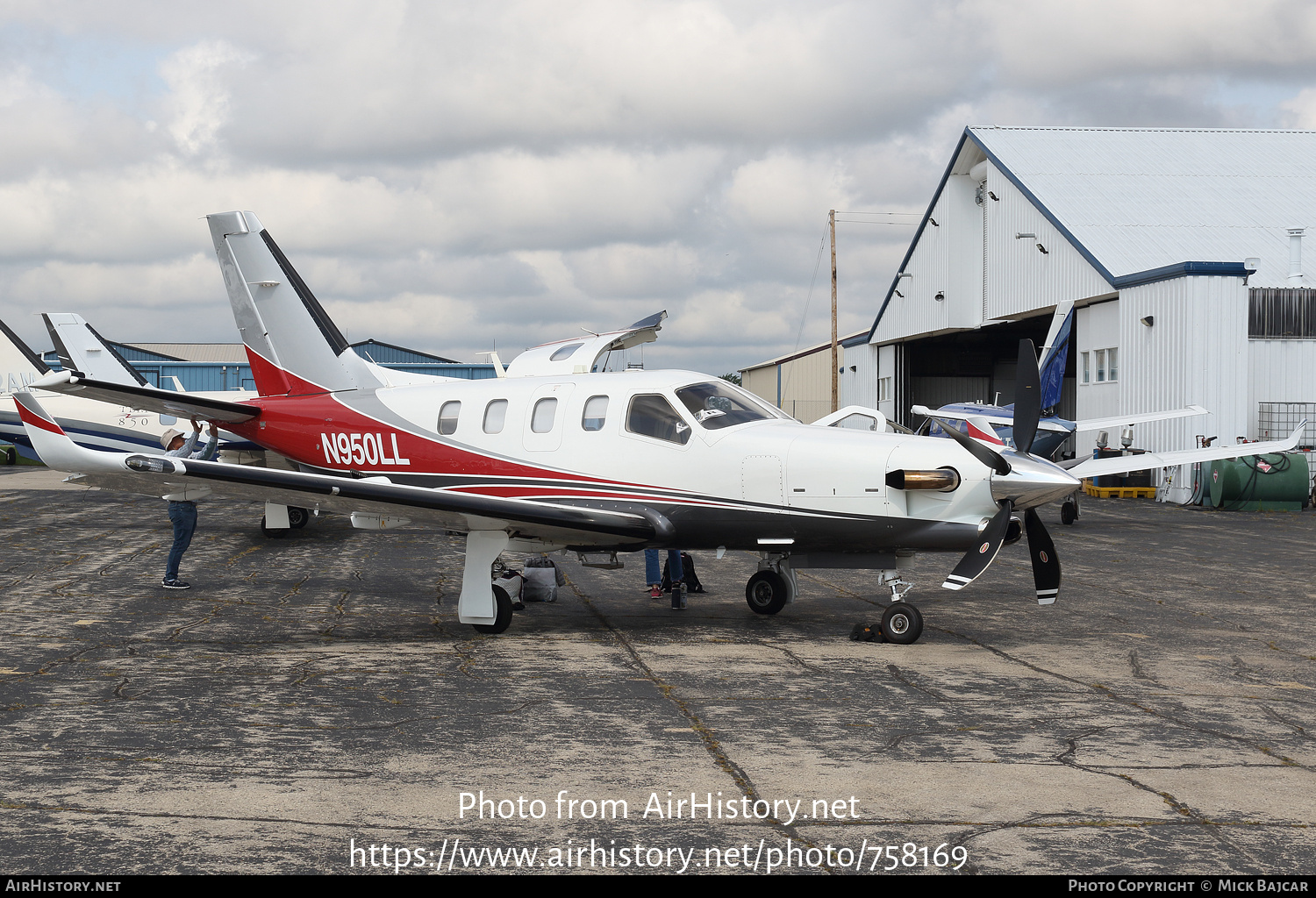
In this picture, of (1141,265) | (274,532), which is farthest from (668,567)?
(1141,265)

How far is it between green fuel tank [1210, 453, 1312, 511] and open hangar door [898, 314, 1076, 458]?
21.0m

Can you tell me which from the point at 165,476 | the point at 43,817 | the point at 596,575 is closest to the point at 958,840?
the point at 43,817

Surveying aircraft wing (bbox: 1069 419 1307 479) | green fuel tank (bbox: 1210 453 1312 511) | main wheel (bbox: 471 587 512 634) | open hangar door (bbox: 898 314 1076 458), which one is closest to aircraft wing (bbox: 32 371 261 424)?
main wheel (bbox: 471 587 512 634)

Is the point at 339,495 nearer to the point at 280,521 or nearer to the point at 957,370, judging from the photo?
the point at 280,521

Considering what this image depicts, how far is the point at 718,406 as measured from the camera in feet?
33.5

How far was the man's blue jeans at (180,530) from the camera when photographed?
12312 mm

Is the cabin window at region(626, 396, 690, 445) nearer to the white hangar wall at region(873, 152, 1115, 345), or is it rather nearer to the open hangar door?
the white hangar wall at region(873, 152, 1115, 345)

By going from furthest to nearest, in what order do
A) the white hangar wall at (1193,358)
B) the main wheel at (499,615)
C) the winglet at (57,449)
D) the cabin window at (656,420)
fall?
the white hangar wall at (1193,358)
the cabin window at (656,420)
the main wheel at (499,615)
the winglet at (57,449)

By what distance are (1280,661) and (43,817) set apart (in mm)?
8717

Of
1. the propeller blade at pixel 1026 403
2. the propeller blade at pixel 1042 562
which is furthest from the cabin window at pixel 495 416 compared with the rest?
the propeller blade at pixel 1042 562

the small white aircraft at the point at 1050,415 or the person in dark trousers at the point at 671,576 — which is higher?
the small white aircraft at the point at 1050,415

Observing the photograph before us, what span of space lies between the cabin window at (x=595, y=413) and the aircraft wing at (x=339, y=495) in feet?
2.53

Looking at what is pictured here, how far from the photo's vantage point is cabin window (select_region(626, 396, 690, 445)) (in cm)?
999

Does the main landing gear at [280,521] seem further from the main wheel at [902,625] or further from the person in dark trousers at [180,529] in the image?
the main wheel at [902,625]
